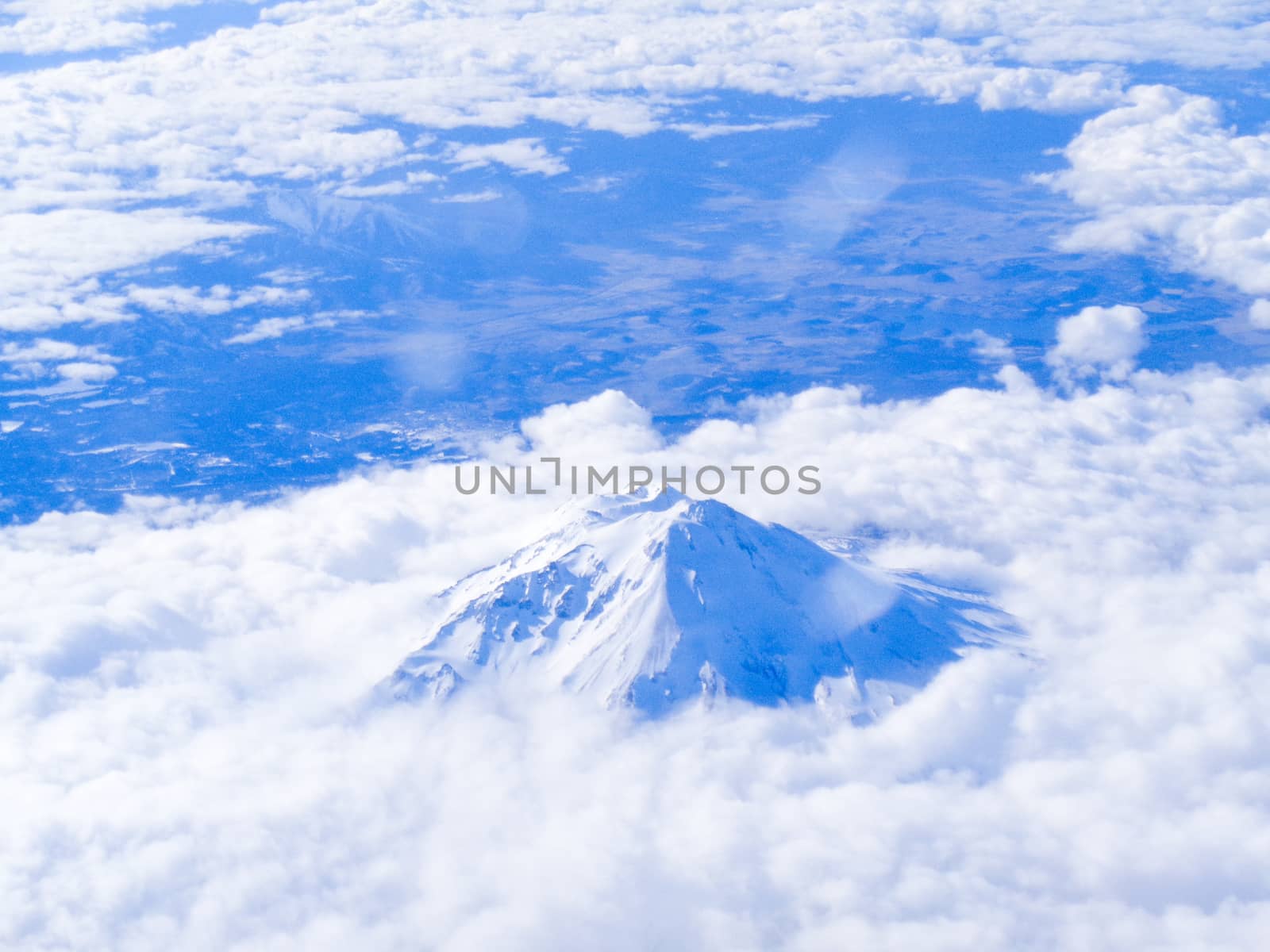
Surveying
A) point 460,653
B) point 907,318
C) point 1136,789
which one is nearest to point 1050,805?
point 1136,789

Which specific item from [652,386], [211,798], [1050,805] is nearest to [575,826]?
[211,798]

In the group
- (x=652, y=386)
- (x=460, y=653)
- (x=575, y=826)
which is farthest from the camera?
(x=652, y=386)

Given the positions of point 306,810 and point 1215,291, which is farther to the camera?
point 1215,291

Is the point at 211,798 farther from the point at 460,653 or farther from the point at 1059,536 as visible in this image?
the point at 1059,536

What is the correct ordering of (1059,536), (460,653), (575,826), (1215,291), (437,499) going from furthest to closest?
(1215,291), (437,499), (1059,536), (460,653), (575,826)

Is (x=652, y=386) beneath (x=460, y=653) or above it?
beneath

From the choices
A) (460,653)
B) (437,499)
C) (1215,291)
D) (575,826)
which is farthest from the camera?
(1215,291)

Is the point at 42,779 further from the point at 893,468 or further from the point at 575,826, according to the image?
the point at 893,468
